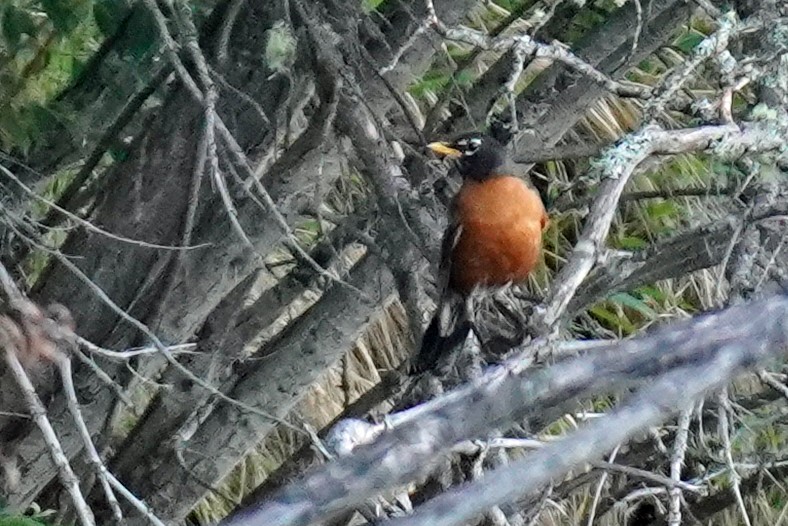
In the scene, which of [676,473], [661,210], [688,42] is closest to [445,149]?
[688,42]

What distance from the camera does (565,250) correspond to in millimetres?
3705

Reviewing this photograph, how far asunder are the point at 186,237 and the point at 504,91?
570 millimetres

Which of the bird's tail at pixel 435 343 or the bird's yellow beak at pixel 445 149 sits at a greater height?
the bird's yellow beak at pixel 445 149

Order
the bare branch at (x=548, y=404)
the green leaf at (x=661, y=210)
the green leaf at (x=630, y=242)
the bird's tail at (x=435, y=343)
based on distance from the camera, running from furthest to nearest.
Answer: the green leaf at (x=661, y=210)
the green leaf at (x=630, y=242)
the bird's tail at (x=435, y=343)
the bare branch at (x=548, y=404)

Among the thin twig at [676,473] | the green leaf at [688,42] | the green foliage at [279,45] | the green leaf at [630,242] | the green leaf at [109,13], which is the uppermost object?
the green leaf at [109,13]

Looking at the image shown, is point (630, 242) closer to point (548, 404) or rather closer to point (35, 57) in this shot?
point (35, 57)

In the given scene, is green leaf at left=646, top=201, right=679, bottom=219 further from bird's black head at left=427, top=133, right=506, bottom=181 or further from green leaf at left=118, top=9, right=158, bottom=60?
green leaf at left=118, top=9, right=158, bottom=60

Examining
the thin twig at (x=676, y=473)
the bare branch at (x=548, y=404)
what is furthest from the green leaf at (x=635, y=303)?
the bare branch at (x=548, y=404)

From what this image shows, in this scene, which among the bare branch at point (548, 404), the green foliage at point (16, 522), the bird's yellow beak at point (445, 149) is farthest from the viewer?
the bird's yellow beak at point (445, 149)

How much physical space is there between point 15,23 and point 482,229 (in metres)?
0.92

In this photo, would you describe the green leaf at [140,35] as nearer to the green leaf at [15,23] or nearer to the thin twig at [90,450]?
the green leaf at [15,23]

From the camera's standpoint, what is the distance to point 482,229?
231 centimetres

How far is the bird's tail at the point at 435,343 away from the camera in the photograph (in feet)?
6.21

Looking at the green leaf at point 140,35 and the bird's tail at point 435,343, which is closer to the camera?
the bird's tail at point 435,343
